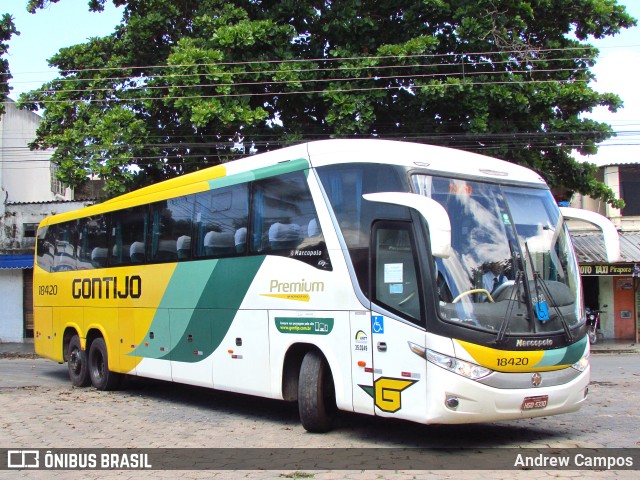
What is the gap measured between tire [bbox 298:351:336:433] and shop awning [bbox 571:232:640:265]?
1559 cm

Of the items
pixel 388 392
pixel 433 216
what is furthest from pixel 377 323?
pixel 433 216

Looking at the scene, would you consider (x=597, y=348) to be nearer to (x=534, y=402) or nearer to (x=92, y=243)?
(x=92, y=243)

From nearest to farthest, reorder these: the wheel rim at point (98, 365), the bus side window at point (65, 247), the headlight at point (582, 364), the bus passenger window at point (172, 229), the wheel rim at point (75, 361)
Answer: the headlight at point (582, 364) < the bus passenger window at point (172, 229) < the wheel rim at point (98, 365) < the wheel rim at point (75, 361) < the bus side window at point (65, 247)

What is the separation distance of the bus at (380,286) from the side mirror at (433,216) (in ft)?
0.06

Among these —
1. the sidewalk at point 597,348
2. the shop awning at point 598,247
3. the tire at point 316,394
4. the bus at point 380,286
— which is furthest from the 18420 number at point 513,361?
the shop awning at point 598,247

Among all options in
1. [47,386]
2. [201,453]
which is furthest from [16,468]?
[47,386]

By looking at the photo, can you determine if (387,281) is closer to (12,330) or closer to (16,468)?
(16,468)

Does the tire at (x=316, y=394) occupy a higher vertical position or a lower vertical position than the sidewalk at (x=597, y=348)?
higher

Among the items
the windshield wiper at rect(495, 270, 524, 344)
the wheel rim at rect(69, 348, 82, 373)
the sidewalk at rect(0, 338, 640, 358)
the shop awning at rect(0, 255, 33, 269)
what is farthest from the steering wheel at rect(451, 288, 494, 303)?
the shop awning at rect(0, 255, 33, 269)

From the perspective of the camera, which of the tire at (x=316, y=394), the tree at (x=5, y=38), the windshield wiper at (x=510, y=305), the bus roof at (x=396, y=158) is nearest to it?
the windshield wiper at (x=510, y=305)

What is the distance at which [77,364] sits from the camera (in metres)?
14.1

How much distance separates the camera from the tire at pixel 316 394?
8.40 metres

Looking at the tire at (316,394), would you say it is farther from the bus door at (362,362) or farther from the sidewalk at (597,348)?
the sidewalk at (597,348)

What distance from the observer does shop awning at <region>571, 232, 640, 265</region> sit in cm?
2256
